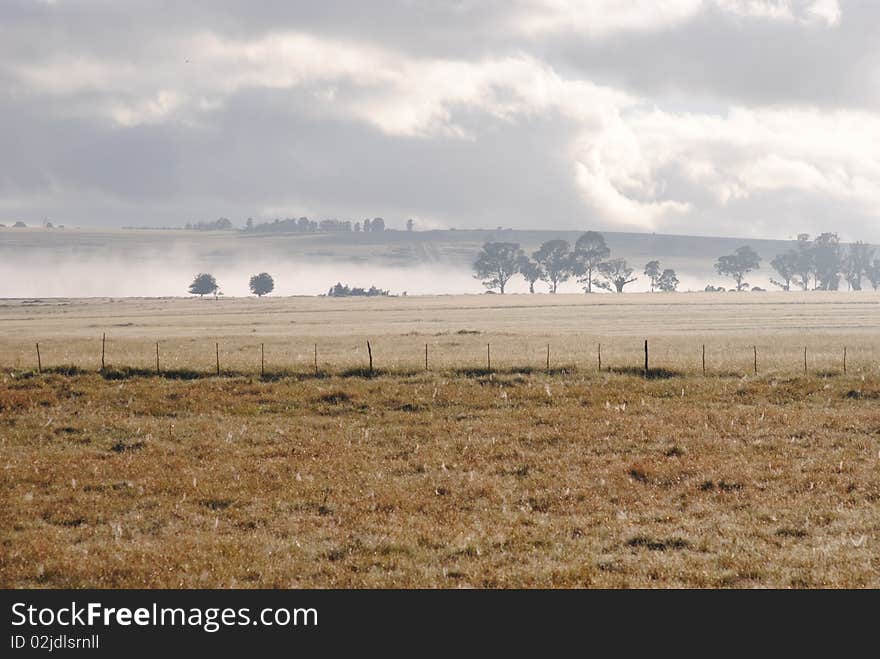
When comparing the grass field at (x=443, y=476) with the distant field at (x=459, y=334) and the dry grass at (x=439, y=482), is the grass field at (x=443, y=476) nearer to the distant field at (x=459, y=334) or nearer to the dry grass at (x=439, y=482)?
the dry grass at (x=439, y=482)

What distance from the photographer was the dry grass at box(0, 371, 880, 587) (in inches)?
544

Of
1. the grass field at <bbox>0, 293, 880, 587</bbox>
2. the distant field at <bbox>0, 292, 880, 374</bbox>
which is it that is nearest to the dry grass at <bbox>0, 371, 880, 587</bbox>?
the grass field at <bbox>0, 293, 880, 587</bbox>

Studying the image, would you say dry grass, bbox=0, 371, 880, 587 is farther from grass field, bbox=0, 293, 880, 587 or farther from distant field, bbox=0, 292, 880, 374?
distant field, bbox=0, 292, 880, 374

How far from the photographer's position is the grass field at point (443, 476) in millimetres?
13891

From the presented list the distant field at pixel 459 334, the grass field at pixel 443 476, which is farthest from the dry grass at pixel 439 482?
the distant field at pixel 459 334

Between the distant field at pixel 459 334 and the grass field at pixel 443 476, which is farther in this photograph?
the distant field at pixel 459 334

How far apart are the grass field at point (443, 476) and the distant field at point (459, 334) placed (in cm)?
310

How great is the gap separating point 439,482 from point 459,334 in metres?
55.8

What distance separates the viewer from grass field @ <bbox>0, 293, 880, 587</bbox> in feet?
45.6

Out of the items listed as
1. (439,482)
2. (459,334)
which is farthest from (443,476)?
(459,334)

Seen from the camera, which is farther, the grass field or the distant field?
the distant field

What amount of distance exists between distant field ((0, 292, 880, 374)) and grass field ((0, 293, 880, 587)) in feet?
10.2

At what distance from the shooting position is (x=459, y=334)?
247ft
